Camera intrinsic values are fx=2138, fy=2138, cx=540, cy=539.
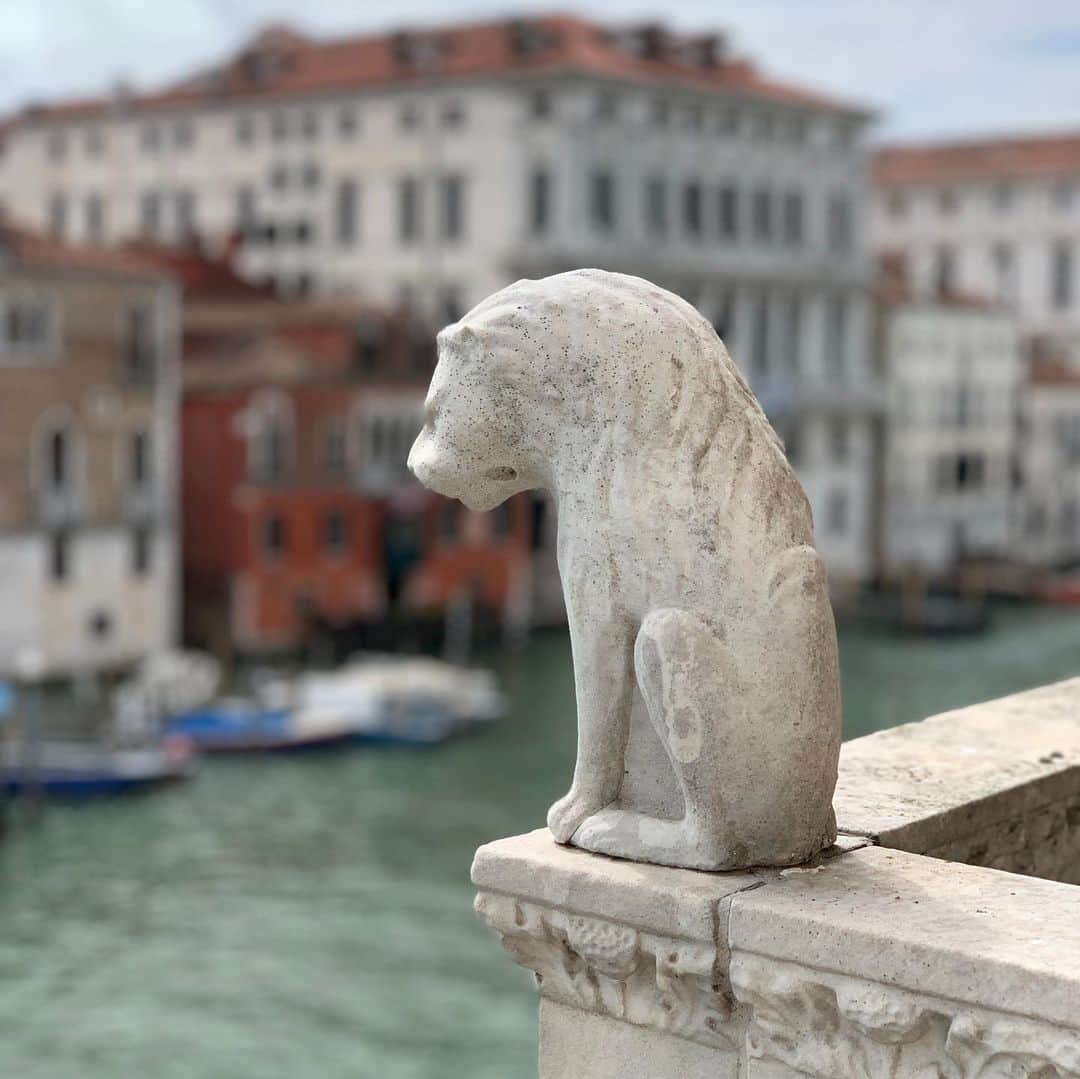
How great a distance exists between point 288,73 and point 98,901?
25900 millimetres

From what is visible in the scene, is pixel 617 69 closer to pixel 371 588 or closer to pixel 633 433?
pixel 371 588

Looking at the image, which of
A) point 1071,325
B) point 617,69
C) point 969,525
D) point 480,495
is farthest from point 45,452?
point 1071,325

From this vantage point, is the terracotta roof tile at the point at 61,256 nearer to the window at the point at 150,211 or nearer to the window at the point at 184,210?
the window at the point at 184,210

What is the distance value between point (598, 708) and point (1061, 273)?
5578 centimetres

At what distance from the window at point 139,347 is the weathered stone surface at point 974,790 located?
87.8 feet

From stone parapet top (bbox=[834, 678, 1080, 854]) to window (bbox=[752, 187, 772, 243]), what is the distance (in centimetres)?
3830

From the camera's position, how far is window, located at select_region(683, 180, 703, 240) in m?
40.5

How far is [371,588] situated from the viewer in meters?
33.9

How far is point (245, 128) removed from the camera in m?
42.2

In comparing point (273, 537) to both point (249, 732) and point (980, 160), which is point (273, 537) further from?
point (980, 160)

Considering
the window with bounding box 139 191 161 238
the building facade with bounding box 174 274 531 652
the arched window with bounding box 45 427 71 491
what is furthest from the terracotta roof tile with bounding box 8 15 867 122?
the arched window with bounding box 45 427 71 491

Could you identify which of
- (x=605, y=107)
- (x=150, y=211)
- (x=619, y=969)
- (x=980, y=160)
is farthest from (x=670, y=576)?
(x=980, y=160)

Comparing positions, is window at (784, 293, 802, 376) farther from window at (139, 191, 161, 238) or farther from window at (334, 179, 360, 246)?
window at (139, 191, 161, 238)

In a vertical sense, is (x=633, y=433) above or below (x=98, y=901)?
above
